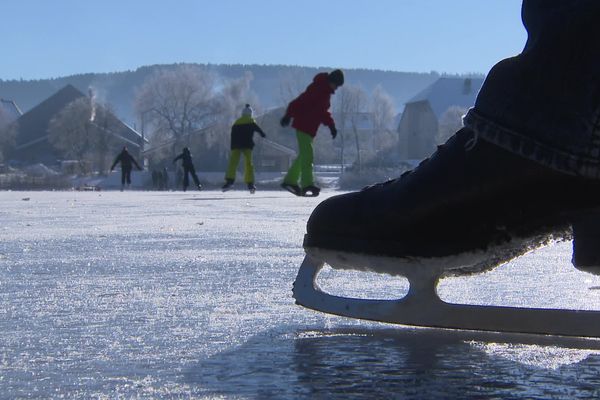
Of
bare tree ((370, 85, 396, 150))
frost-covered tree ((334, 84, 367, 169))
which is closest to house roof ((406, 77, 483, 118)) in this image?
bare tree ((370, 85, 396, 150))

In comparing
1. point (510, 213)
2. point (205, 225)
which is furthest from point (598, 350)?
point (205, 225)

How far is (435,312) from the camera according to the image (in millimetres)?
1232

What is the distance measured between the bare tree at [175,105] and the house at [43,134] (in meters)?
2.50

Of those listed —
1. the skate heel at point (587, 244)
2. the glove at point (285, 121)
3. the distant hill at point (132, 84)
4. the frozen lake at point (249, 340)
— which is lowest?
the frozen lake at point (249, 340)

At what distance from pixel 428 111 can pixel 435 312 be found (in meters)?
59.3

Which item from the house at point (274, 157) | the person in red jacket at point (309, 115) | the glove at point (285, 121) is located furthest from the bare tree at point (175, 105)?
the glove at point (285, 121)

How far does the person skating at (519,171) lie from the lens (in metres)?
1.16

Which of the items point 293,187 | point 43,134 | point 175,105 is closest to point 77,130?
point 175,105

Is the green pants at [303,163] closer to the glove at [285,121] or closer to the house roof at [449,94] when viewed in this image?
the glove at [285,121]

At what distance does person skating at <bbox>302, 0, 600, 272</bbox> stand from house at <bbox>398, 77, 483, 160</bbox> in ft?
188

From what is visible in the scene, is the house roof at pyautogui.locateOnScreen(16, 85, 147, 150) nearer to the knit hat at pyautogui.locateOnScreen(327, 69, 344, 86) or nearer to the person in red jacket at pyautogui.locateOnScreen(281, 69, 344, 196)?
the knit hat at pyautogui.locateOnScreen(327, 69, 344, 86)

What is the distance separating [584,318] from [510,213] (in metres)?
0.15

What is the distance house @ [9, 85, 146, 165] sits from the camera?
6266cm

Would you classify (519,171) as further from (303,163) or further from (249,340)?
(303,163)
